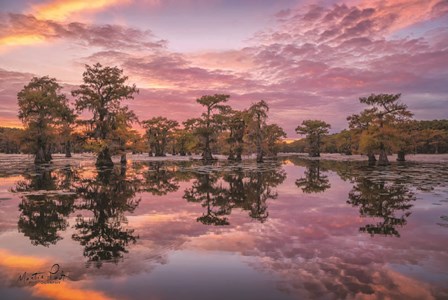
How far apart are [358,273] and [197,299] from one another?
365cm

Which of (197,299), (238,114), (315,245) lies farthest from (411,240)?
(238,114)

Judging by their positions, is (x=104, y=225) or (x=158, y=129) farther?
(x=158, y=129)

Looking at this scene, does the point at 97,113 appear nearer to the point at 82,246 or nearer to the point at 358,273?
the point at 82,246

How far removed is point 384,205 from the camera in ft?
49.0

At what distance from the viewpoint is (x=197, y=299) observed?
5621mm

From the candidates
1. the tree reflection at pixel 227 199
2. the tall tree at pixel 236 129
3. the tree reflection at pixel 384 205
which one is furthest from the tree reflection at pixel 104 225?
the tall tree at pixel 236 129

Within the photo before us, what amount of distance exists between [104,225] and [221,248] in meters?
4.75

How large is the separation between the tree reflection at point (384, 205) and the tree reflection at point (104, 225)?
8009mm

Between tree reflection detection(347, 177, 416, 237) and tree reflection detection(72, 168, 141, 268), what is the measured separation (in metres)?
8.01

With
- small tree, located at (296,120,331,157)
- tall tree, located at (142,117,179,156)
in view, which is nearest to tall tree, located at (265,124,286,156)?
small tree, located at (296,120,331,157)

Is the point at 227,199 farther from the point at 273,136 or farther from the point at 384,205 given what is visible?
the point at 273,136

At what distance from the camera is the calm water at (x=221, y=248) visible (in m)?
6.10

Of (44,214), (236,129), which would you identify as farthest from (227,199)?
(236,129)

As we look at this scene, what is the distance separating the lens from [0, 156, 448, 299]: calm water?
6098 millimetres
